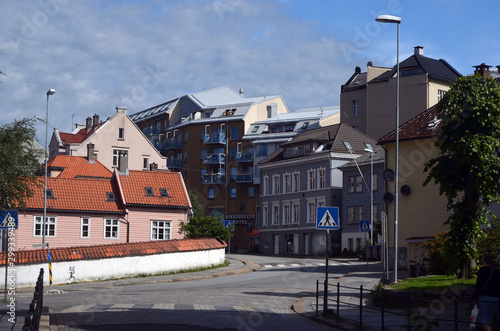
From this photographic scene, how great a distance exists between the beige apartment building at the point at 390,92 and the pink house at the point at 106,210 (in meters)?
28.7

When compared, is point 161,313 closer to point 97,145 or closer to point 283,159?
point 283,159

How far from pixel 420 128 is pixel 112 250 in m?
17.6

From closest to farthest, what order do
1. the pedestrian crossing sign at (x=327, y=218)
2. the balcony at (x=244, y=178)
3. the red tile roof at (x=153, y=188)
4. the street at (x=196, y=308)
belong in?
the street at (x=196, y=308), the pedestrian crossing sign at (x=327, y=218), the red tile roof at (x=153, y=188), the balcony at (x=244, y=178)

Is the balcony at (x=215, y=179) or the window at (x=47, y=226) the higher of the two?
the balcony at (x=215, y=179)

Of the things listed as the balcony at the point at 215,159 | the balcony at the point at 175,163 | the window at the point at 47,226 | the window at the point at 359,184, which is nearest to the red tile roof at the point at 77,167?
the window at the point at 47,226

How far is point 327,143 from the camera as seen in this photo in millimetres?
73625

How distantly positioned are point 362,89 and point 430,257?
51.7 meters

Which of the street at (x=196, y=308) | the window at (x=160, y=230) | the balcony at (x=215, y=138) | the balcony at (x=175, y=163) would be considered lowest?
the street at (x=196, y=308)

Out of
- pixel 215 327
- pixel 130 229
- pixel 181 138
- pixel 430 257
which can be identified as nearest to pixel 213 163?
pixel 181 138

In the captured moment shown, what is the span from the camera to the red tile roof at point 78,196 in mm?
52594

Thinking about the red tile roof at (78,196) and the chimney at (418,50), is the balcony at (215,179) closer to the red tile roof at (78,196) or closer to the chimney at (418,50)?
the chimney at (418,50)

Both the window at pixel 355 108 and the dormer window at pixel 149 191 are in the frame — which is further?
the window at pixel 355 108

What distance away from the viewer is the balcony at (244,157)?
94062 mm

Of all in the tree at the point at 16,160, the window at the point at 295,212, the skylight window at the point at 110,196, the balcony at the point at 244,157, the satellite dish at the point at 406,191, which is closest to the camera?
the tree at the point at 16,160
